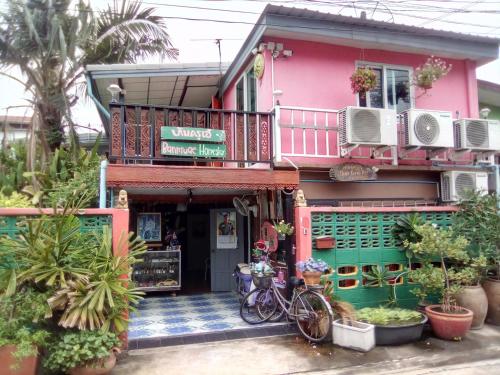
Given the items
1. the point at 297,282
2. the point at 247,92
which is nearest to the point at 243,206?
the point at 247,92

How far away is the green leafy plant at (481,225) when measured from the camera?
6.43 m

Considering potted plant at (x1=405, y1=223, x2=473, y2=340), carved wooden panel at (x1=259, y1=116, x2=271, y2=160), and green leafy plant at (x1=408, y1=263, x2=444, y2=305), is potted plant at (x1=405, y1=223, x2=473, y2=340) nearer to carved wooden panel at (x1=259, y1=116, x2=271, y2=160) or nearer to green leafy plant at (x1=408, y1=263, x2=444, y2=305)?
green leafy plant at (x1=408, y1=263, x2=444, y2=305)

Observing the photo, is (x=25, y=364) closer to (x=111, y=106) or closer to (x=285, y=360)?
(x=285, y=360)

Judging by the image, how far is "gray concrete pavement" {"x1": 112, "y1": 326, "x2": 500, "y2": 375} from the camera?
15.6 feet

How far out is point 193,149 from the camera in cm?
633

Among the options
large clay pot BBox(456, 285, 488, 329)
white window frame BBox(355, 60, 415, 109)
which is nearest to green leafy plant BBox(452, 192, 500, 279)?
large clay pot BBox(456, 285, 488, 329)

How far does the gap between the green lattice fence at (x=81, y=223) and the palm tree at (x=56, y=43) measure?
12.8ft

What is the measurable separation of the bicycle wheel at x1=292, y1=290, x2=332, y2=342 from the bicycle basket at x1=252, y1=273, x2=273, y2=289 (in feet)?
1.94

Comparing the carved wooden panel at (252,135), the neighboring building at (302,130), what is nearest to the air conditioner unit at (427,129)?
the neighboring building at (302,130)

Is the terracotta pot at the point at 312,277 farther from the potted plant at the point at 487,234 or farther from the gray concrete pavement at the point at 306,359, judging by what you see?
the potted plant at the point at 487,234

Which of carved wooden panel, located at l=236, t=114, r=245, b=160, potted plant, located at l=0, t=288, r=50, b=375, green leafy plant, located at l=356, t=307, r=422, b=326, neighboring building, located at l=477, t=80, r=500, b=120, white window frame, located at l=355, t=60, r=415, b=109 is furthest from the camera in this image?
neighboring building, located at l=477, t=80, r=500, b=120

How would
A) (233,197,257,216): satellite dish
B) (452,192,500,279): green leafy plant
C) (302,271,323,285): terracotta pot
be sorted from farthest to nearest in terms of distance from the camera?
(233,197,257,216): satellite dish < (452,192,500,279): green leafy plant < (302,271,323,285): terracotta pot

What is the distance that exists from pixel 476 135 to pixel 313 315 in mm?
4808

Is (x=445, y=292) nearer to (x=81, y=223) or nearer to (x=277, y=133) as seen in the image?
(x=277, y=133)
